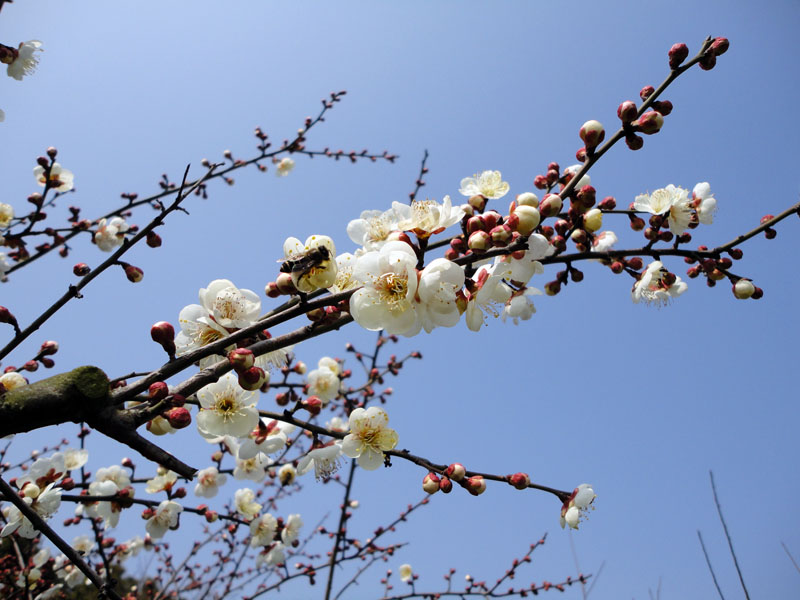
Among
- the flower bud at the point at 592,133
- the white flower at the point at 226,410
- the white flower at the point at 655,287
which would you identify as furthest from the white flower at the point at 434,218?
the white flower at the point at 655,287

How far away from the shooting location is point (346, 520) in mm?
3711

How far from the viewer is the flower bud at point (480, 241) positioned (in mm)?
1171

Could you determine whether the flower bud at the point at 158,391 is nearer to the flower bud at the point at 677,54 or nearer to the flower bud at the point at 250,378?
the flower bud at the point at 250,378

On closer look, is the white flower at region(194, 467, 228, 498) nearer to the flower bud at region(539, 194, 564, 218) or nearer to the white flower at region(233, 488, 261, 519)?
the white flower at region(233, 488, 261, 519)

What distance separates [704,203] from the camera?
6.85 ft

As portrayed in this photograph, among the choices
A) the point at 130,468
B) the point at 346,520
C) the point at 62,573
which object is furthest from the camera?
the point at 62,573

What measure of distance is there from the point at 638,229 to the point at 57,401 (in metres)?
2.13

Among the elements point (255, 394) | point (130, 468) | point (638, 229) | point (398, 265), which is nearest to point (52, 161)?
point (130, 468)

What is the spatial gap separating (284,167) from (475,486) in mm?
5722

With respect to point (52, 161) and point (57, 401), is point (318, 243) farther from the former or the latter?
point (52, 161)

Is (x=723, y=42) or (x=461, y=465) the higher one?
(x=723, y=42)

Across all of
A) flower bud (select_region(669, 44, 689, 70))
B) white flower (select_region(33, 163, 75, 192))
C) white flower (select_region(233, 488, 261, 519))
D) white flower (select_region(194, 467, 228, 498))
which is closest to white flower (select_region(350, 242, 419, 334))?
flower bud (select_region(669, 44, 689, 70))

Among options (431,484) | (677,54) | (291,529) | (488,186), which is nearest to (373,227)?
(488,186)

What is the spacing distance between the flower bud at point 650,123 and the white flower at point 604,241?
60 centimetres
